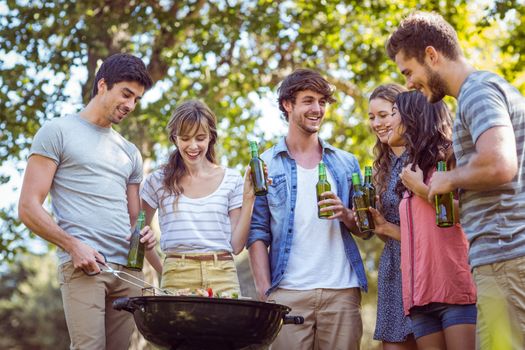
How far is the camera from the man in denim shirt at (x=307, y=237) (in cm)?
386

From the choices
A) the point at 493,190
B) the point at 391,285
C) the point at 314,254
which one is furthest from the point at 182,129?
the point at 493,190

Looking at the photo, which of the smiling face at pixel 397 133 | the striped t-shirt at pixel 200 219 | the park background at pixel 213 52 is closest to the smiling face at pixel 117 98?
the striped t-shirt at pixel 200 219

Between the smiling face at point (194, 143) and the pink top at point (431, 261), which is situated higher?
the smiling face at point (194, 143)

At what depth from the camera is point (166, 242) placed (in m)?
3.87

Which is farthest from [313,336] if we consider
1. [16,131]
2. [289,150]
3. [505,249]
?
[16,131]

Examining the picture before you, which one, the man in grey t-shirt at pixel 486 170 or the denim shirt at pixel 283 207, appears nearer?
the man in grey t-shirt at pixel 486 170

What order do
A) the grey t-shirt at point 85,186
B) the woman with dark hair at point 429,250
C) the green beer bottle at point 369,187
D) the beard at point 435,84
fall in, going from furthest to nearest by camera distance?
the green beer bottle at point 369,187 → the grey t-shirt at point 85,186 → the woman with dark hair at point 429,250 → the beard at point 435,84

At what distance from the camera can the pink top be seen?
3.21 m

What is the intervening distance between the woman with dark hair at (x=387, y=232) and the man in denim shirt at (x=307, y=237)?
0.70ft

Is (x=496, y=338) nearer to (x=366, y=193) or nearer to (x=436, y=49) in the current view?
(x=436, y=49)

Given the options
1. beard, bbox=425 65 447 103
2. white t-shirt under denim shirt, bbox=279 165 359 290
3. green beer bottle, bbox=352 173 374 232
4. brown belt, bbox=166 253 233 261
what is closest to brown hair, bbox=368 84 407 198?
green beer bottle, bbox=352 173 374 232

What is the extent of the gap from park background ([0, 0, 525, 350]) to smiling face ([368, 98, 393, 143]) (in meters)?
4.49

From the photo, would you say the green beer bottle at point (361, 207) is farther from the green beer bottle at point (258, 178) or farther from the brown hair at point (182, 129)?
the brown hair at point (182, 129)

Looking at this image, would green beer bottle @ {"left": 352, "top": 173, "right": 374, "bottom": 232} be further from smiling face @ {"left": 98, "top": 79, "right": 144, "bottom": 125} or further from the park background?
the park background
